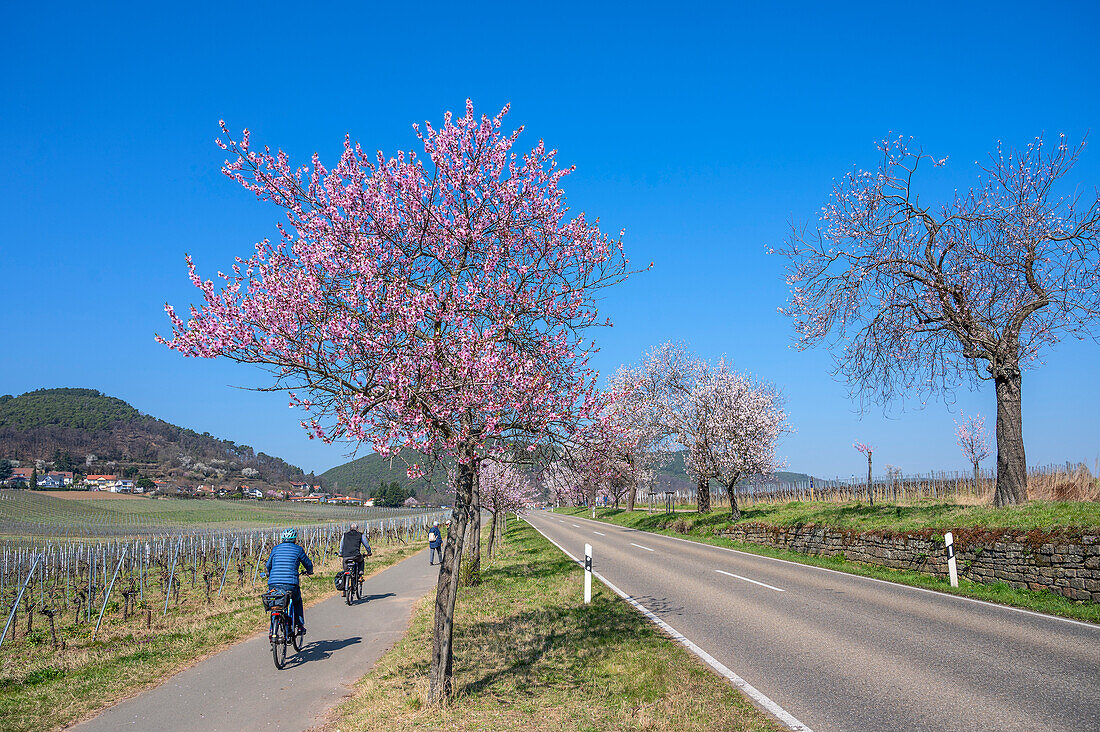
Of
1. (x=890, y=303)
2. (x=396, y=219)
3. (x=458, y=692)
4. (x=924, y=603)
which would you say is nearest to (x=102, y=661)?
(x=458, y=692)

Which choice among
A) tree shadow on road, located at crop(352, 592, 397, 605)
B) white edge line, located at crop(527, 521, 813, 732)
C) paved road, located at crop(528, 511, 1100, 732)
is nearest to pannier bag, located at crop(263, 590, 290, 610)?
white edge line, located at crop(527, 521, 813, 732)

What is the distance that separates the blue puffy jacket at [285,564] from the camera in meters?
10.5

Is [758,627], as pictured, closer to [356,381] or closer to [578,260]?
[578,260]

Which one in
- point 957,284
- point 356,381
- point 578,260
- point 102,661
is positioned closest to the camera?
point 356,381

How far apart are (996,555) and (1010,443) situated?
201 inches

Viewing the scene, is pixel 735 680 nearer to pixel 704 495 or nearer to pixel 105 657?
pixel 105 657

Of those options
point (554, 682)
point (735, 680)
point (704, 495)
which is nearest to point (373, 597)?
point (554, 682)

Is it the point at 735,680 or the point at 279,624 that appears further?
the point at 279,624

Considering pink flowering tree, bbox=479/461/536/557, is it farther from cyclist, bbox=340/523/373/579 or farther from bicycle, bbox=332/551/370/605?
bicycle, bbox=332/551/370/605

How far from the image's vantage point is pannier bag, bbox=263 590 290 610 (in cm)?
992

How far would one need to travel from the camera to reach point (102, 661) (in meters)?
10.3

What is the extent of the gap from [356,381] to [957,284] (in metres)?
19.0

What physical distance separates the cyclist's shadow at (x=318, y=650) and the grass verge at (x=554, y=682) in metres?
1.07

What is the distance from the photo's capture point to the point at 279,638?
9.74 m
